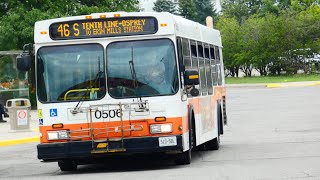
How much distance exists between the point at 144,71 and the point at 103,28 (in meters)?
1.07

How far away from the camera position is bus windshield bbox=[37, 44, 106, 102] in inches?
583

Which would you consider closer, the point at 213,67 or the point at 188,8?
the point at 213,67

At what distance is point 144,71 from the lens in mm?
14734

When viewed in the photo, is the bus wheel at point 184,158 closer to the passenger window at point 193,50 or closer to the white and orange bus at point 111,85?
the white and orange bus at point 111,85

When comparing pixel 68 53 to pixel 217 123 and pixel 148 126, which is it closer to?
pixel 148 126

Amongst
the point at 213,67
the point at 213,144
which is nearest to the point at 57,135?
the point at 213,144

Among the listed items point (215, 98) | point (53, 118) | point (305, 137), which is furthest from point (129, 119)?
point (305, 137)

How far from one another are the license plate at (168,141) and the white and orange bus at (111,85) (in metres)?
0.02

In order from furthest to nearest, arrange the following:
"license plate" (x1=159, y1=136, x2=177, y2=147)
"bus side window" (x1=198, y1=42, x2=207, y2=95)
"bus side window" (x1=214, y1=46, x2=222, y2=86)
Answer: "bus side window" (x1=214, y1=46, x2=222, y2=86) < "bus side window" (x1=198, y1=42, x2=207, y2=95) < "license plate" (x1=159, y1=136, x2=177, y2=147)

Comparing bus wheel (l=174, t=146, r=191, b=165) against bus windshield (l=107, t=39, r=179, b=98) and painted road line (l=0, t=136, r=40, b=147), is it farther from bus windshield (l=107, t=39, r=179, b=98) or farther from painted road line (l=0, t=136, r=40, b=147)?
painted road line (l=0, t=136, r=40, b=147)

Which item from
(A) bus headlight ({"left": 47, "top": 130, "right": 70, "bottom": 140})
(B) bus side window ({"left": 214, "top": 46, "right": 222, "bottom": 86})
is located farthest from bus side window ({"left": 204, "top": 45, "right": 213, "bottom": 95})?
(A) bus headlight ({"left": 47, "top": 130, "right": 70, "bottom": 140})

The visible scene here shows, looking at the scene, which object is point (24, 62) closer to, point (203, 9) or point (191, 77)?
point (191, 77)

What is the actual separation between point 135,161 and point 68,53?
3.40m

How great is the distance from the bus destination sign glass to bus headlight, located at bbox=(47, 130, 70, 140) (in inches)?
64.0
